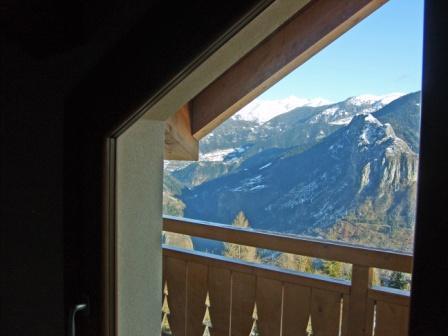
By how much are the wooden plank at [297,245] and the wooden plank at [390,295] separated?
4.5 inches

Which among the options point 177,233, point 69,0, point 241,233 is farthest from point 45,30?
point 177,233

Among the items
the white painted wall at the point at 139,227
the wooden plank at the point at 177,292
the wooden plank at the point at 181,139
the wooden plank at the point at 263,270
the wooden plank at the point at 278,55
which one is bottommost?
the wooden plank at the point at 177,292

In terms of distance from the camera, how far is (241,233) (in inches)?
67.2

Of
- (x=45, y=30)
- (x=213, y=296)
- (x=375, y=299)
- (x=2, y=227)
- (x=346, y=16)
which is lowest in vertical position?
(x=213, y=296)

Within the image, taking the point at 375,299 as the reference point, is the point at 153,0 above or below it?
above

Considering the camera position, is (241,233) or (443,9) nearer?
(443,9)

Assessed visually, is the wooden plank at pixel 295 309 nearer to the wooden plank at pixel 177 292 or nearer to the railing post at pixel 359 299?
the railing post at pixel 359 299

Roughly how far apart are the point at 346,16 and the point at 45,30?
1.19 metres

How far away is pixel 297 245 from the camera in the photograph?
1.56 meters

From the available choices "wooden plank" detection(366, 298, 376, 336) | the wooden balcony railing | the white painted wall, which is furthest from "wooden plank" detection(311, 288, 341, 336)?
the white painted wall

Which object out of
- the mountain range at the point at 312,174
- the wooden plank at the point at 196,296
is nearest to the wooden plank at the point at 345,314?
the mountain range at the point at 312,174

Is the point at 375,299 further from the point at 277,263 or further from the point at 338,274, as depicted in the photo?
the point at 277,263

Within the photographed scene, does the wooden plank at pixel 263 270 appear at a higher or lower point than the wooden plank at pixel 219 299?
higher

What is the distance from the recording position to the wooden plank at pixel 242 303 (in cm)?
→ 176
